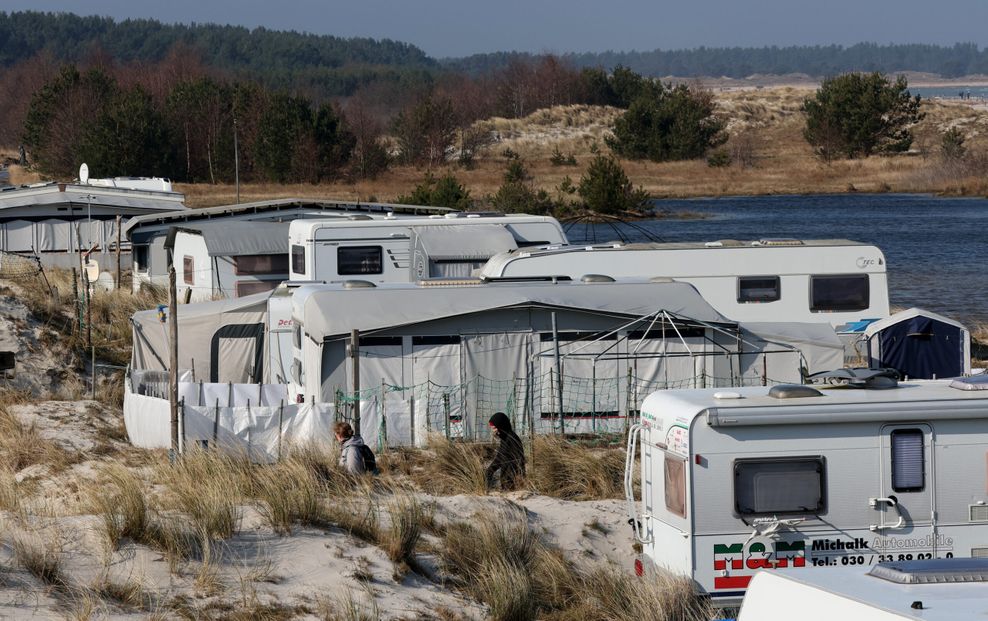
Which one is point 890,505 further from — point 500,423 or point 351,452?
point 351,452

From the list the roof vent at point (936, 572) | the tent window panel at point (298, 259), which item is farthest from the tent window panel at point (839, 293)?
the roof vent at point (936, 572)

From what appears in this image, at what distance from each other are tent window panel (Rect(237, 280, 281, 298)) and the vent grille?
19173 millimetres

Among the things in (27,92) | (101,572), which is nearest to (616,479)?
(101,572)

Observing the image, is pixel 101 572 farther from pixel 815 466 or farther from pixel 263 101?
pixel 263 101

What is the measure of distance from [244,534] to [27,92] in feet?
446

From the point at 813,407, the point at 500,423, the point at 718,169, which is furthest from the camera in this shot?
the point at 718,169

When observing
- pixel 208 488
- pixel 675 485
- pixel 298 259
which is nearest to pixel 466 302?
pixel 208 488

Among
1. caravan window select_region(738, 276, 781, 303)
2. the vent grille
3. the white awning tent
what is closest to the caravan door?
Answer: the vent grille

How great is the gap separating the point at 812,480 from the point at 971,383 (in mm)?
1523

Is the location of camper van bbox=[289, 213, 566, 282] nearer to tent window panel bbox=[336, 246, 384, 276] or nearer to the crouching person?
tent window panel bbox=[336, 246, 384, 276]

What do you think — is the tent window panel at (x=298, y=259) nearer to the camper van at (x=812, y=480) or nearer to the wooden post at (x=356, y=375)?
the wooden post at (x=356, y=375)

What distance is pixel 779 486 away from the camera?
1023 cm

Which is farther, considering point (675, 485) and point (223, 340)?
point (223, 340)

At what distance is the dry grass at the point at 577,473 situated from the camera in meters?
13.6
